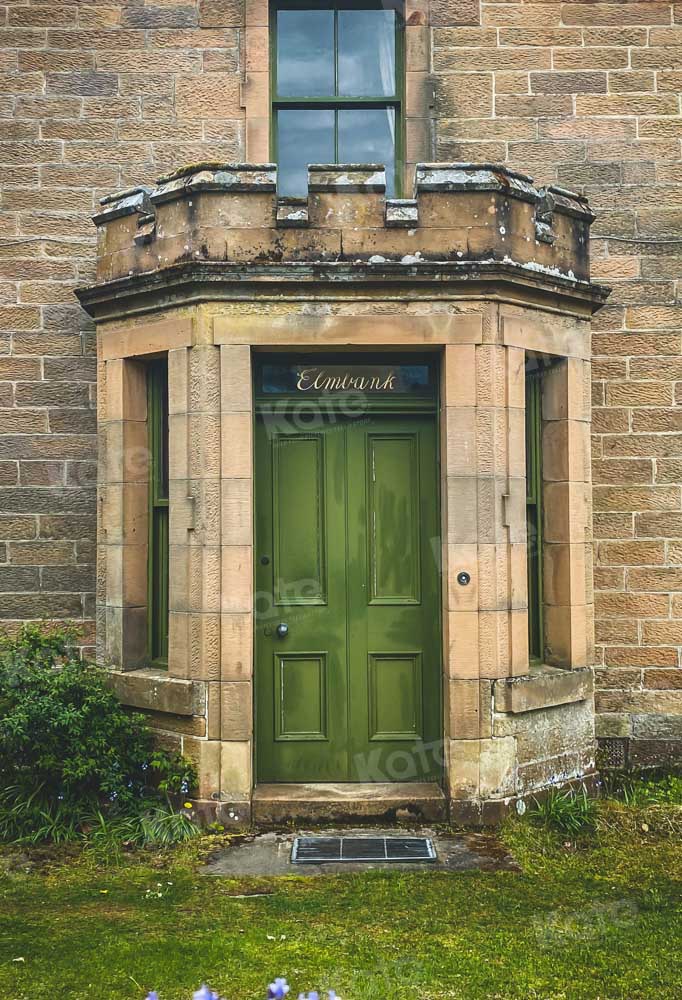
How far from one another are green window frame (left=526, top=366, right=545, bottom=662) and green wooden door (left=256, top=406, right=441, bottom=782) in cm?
78

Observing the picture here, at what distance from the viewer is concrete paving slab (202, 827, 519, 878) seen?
17.3ft

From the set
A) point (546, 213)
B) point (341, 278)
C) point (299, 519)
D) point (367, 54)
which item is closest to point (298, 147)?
point (367, 54)

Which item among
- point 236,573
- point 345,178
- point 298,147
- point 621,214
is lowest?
point 236,573

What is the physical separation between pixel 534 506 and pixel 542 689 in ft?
4.48

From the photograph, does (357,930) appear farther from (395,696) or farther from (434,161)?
(434,161)

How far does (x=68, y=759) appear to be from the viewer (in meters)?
5.84

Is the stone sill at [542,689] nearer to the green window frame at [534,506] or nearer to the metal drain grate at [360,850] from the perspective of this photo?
the green window frame at [534,506]

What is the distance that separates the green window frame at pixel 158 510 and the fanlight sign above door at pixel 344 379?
0.80 metres

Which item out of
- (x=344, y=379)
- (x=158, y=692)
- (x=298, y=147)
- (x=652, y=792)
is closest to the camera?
(x=158, y=692)

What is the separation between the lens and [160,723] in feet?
20.4

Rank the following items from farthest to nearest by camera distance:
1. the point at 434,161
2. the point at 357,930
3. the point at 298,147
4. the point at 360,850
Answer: the point at 298,147, the point at 434,161, the point at 360,850, the point at 357,930

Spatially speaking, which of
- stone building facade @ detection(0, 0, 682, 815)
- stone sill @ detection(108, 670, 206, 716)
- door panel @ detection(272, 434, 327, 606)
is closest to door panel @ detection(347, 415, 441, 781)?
door panel @ detection(272, 434, 327, 606)

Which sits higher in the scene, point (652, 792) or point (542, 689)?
point (542, 689)

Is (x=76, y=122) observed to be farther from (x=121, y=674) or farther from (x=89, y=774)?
Result: (x=89, y=774)
